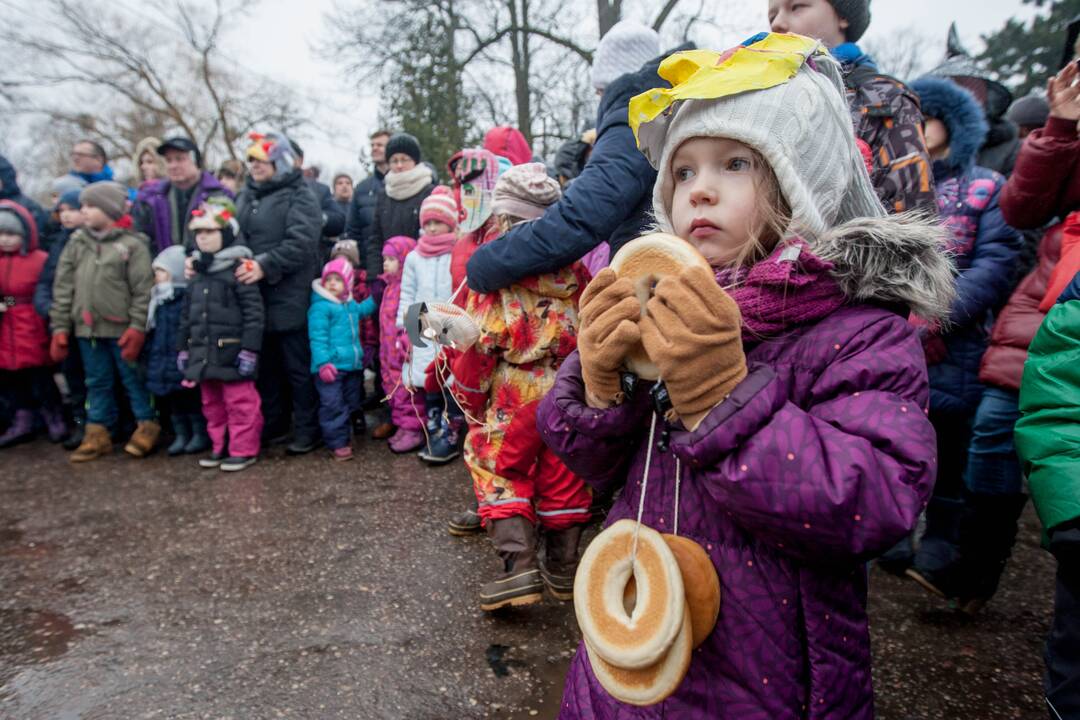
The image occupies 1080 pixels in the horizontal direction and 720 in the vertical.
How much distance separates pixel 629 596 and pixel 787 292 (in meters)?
0.61

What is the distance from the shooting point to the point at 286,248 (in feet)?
15.6

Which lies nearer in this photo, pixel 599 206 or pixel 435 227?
pixel 599 206

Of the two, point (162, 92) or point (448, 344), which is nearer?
point (448, 344)

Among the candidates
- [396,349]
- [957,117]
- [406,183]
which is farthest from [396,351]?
[957,117]

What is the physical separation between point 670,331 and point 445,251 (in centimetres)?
363

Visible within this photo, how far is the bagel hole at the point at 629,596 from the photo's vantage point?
43.8 inches

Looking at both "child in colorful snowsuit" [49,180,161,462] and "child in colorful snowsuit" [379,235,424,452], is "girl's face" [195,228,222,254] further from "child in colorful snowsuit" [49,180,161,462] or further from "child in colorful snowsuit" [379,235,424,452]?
"child in colorful snowsuit" [379,235,424,452]

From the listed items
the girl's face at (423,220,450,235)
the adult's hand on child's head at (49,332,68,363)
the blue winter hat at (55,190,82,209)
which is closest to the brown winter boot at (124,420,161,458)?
the adult's hand on child's head at (49,332,68,363)

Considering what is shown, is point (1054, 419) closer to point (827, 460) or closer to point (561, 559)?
point (827, 460)

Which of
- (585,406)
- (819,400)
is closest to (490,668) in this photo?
(585,406)

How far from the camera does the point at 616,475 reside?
1477 mm

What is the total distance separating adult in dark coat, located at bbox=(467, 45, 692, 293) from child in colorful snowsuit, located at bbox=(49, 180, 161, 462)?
12.8 feet

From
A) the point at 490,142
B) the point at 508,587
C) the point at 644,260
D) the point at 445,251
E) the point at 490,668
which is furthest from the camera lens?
the point at 445,251

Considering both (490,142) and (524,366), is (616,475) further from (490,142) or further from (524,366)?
(490,142)
